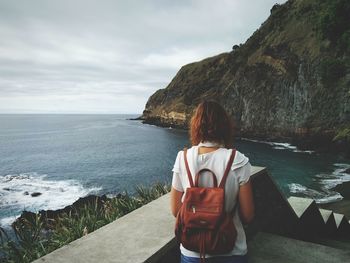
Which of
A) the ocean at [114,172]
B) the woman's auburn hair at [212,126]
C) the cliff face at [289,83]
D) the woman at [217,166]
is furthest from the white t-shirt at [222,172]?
the cliff face at [289,83]

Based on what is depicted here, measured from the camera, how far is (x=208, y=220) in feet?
6.37

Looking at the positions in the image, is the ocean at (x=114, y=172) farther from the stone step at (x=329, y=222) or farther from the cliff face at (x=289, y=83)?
the stone step at (x=329, y=222)

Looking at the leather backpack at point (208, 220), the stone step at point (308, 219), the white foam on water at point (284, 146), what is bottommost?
the white foam on water at point (284, 146)

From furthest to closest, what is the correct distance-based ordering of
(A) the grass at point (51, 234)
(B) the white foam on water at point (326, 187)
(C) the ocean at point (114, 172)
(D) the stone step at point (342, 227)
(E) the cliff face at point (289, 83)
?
1. (E) the cliff face at point (289, 83)
2. (C) the ocean at point (114, 172)
3. (B) the white foam on water at point (326, 187)
4. (D) the stone step at point (342, 227)
5. (A) the grass at point (51, 234)

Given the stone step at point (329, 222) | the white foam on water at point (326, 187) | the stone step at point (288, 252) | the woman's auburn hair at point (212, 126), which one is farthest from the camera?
the white foam on water at point (326, 187)

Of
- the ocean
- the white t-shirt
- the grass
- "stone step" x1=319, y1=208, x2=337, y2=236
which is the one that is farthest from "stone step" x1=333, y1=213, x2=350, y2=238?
the ocean

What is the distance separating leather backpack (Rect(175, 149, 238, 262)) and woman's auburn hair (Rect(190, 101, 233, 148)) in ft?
0.64

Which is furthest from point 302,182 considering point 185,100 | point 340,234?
point 185,100

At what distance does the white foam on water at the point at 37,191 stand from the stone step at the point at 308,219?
774 inches

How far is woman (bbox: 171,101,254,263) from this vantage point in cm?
199

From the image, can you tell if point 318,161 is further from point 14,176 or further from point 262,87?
point 14,176

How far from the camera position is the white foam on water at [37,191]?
2431 centimetres

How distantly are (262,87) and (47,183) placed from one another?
39.8 meters

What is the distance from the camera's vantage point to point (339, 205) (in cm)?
1844
